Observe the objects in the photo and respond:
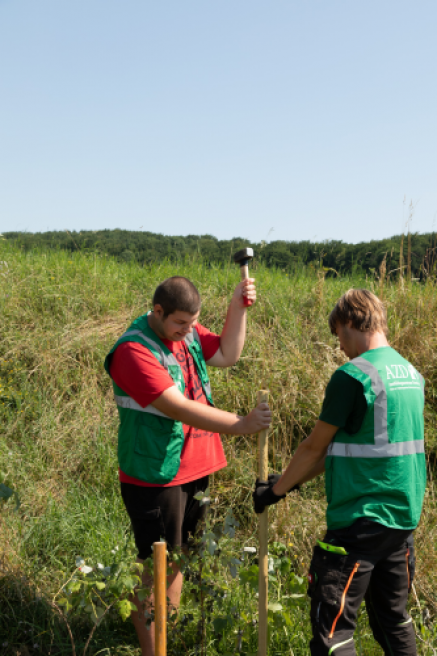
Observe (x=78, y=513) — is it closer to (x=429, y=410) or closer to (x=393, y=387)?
(x=393, y=387)

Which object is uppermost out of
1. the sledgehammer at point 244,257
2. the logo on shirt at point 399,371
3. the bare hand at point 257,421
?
the sledgehammer at point 244,257

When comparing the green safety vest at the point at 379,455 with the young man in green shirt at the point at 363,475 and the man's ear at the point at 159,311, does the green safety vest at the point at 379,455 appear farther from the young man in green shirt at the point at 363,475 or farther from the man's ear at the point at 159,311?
the man's ear at the point at 159,311

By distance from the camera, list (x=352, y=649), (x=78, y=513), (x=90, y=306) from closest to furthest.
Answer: (x=352, y=649) → (x=78, y=513) → (x=90, y=306)

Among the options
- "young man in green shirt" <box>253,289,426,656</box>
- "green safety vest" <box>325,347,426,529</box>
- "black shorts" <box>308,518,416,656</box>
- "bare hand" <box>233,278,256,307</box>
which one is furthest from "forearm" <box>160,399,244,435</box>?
"bare hand" <box>233,278,256,307</box>

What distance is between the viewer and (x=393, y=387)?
189 centimetres

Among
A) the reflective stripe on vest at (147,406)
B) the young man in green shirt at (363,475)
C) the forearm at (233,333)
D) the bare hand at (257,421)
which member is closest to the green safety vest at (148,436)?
the reflective stripe on vest at (147,406)

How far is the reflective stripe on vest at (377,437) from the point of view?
73.7 inches

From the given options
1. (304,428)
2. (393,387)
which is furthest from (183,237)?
(393,387)

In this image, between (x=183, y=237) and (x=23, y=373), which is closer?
(x=23, y=373)

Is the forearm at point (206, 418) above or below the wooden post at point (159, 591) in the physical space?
above

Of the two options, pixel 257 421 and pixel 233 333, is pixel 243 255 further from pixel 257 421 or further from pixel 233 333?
pixel 257 421

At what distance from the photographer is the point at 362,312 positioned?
2006 mm

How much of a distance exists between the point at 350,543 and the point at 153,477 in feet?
3.07

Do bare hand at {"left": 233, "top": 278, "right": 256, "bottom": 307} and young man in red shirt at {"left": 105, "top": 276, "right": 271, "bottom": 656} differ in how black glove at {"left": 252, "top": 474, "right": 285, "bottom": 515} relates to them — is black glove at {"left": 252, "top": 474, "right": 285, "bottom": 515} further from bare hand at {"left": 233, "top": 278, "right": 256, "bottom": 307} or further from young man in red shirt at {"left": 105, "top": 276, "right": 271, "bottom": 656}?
bare hand at {"left": 233, "top": 278, "right": 256, "bottom": 307}
